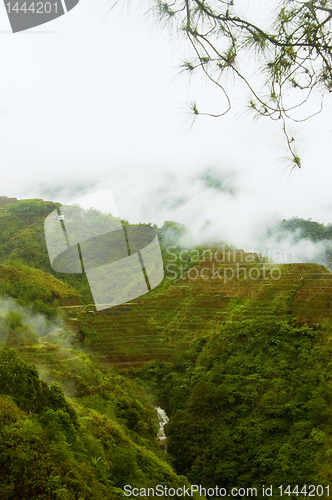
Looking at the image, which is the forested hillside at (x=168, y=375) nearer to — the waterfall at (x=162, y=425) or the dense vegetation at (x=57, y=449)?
the dense vegetation at (x=57, y=449)

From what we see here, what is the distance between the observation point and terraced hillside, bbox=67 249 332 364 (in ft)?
42.9

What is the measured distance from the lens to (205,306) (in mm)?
14531

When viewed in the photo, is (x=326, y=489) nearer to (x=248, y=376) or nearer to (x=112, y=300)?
(x=248, y=376)

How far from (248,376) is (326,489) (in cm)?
398

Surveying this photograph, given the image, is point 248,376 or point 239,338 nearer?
point 248,376

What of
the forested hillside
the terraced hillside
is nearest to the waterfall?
the forested hillside

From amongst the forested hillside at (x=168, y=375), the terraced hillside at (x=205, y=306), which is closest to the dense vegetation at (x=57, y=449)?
the forested hillside at (x=168, y=375)

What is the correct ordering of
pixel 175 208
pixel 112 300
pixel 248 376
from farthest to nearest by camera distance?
1. pixel 175 208
2. pixel 112 300
3. pixel 248 376

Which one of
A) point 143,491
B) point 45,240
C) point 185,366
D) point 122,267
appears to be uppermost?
point 45,240

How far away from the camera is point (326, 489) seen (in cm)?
726

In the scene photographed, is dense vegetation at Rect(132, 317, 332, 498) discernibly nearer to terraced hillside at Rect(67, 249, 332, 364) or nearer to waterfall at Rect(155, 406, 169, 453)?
waterfall at Rect(155, 406, 169, 453)

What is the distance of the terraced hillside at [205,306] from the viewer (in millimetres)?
→ 13070

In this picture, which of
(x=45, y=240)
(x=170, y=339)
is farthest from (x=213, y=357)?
(x=45, y=240)

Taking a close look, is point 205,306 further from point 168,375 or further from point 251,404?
point 251,404
